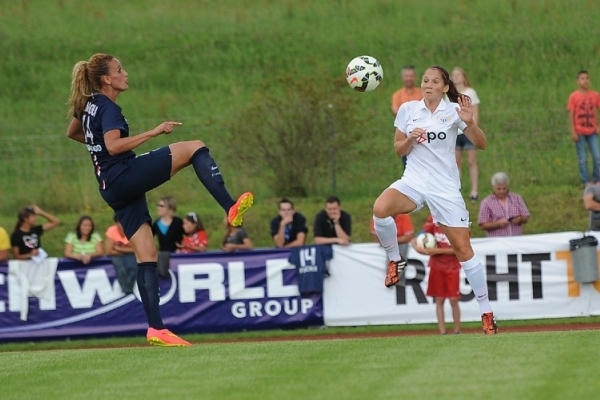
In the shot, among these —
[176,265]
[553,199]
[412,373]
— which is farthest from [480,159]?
[412,373]

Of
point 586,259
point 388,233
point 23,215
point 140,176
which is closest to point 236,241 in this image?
point 23,215

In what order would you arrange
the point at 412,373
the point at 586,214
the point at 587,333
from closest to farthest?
the point at 412,373, the point at 587,333, the point at 586,214

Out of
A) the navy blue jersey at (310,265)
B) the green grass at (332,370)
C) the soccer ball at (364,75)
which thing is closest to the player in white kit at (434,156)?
the soccer ball at (364,75)

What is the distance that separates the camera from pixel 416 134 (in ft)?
32.6

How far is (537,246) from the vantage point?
16391 millimetres

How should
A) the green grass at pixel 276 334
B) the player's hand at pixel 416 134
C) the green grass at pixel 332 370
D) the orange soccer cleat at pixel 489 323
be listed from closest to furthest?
1. the green grass at pixel 332 370
2. the player's hand at pixel 416 134
3. the orange soccer cleat at pixel 489 323
4. the green grass at pixel 276 334

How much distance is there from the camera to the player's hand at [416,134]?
994 centimetres

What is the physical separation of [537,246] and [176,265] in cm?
513

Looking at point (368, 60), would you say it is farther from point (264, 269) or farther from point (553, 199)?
point (553, 199)

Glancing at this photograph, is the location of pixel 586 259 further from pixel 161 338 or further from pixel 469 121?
pixel 161 338

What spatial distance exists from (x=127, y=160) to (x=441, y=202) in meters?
2.74

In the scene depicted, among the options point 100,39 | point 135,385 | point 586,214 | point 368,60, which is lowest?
point 135,385

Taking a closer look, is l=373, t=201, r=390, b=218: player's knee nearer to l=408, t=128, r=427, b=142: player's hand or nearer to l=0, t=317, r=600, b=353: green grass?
l=408, t=128, r=427, b=142: player's hand

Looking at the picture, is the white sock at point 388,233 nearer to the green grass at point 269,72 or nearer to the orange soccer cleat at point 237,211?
the orange soccer cleat at point 237,211
